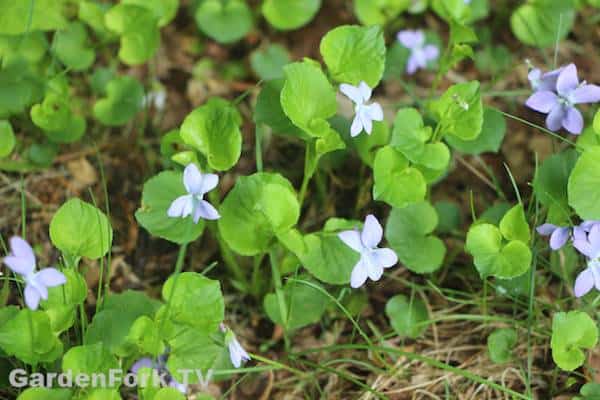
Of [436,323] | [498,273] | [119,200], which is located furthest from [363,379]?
[119,200]

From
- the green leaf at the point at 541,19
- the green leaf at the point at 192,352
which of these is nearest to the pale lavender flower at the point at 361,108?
the green leaf at the point at 192,352

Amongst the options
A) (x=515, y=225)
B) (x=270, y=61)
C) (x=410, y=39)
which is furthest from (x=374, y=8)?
(x=515, y=225)

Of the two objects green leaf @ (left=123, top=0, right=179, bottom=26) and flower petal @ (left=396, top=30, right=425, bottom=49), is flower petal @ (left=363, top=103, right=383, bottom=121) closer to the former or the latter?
flower petal @ (left=396, top=30, right=425, bottom=49)

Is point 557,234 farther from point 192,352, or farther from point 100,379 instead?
point 100,379

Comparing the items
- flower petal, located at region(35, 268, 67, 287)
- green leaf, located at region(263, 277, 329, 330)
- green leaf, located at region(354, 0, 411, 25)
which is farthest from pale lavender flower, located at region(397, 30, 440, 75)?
flower petal, located at region(35, 268, 67, 287)

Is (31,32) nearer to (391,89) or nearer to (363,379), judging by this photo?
(391,89)

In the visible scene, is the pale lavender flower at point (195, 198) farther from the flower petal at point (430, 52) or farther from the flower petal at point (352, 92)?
the flower petal at point (430, 52)
